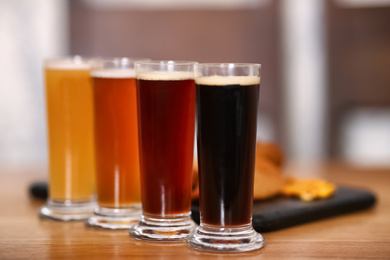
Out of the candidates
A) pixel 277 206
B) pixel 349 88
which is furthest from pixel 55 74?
pixel 349 88

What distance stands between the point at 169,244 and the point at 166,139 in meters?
0.20

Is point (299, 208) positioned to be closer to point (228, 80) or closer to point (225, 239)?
point (225, 239)

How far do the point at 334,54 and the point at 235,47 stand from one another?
2.10ft

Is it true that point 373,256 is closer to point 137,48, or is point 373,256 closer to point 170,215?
point 170,215

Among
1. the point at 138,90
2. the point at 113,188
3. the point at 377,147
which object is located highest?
the point at 138,90

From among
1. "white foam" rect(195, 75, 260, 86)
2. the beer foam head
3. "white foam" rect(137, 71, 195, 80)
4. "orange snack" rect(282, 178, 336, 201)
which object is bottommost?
"orange snack" rect(282, 178, 336, 201)

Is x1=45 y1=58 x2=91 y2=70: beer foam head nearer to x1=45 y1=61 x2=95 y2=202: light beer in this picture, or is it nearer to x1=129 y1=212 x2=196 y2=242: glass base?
x1=45 y1=61 x2=95 y2=202: light beer

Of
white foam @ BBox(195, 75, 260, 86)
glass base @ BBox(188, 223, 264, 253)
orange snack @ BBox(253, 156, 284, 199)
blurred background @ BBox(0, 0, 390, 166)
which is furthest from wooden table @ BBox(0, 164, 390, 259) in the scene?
blurred background @ BBox(0, 0, 390, 166)

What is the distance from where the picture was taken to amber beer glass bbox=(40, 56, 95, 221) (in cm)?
137

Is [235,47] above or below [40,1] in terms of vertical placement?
below

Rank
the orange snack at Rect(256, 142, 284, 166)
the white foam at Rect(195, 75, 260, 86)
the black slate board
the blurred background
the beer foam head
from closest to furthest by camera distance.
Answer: the white foam at Rect(195, 75, 260, 86)
the black slate board
the beer foam head
the orange snack at Rect(256, 142, 284, 166)
the blurred background

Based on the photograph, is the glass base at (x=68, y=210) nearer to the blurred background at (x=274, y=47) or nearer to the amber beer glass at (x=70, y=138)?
the amber beer glass at (x=70, y=138)

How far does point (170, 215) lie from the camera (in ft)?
3.78

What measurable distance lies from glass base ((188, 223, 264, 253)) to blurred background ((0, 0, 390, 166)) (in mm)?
2811
